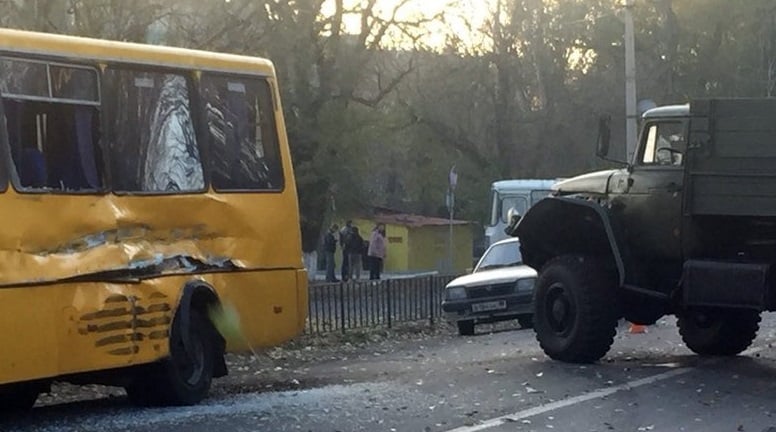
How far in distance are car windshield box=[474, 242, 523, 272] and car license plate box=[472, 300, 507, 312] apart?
144 cm

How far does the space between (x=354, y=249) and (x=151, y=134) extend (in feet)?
94.8

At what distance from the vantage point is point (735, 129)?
576 inches

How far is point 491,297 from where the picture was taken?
23.1 m

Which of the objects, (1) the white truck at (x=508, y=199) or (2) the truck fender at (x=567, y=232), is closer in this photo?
(2) the truck fender at (x=567, y=232)

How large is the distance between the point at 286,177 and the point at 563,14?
131 feet

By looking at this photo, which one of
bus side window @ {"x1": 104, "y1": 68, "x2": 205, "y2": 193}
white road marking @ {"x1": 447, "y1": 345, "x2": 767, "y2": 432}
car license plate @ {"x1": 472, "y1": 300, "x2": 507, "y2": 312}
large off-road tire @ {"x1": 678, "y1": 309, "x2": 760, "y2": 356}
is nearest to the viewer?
white road marking @ {"x1": 447, "y1": 345, "x2": 767, "y2": 432}

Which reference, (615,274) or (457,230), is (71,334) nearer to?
(615,274)

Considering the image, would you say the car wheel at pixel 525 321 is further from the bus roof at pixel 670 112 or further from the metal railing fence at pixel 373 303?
the bus roof at pixel 670 112

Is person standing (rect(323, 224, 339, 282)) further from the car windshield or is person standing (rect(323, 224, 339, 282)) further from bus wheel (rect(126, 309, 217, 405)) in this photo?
bus wheel (rect(126, 309, 217, 405))

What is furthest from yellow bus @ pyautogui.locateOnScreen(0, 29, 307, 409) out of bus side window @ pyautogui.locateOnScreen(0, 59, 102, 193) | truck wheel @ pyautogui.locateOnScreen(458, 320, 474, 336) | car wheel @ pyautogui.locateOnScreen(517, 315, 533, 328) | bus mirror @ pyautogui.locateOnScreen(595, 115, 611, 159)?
truck wheel @ pyautogui.locateOnScreen(458, 320, 474, 336)

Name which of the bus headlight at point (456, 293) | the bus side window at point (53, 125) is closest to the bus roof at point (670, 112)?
the bus side window at point (53, 125)

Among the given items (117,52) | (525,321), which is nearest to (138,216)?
(117,52)

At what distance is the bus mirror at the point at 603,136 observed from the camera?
15.8 metres

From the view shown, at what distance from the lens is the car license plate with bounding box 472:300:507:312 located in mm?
22953
